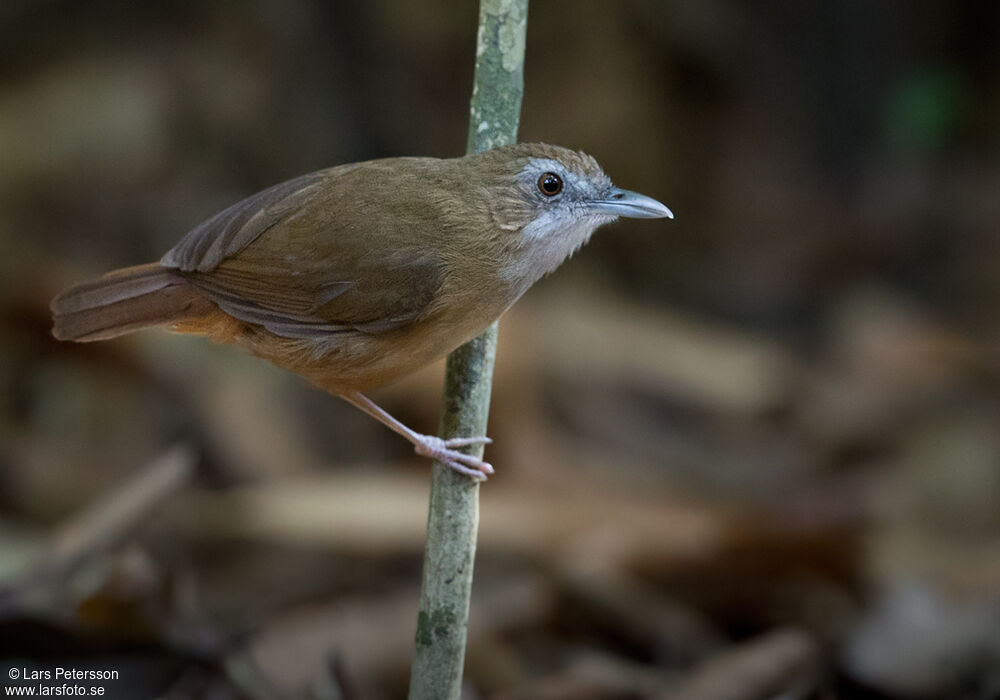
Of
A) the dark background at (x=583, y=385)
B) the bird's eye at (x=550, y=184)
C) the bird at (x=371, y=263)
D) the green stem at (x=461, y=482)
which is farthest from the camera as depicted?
the dark background at (x=583, y=385)

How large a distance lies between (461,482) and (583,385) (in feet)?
13.3

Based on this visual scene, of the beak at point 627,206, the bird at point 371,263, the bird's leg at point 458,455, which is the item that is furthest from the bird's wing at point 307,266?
the beak at point 627,206

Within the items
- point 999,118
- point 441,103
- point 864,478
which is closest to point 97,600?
point 864,478

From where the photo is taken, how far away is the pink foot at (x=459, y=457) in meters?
3.01

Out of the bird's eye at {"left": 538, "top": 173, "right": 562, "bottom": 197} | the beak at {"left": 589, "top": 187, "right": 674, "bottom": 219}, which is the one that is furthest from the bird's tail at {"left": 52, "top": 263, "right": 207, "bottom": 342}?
the beak at {"left": 589, "top": 187, "right": 674, "bottom": 219}

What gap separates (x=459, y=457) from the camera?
3027 millimetres

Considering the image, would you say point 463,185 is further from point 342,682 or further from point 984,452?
point 984,452

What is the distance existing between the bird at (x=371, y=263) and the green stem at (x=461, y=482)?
12cm

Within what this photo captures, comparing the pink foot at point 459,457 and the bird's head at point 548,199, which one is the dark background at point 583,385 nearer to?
the pink foot at point 459,457

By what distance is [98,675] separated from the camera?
11.0ft

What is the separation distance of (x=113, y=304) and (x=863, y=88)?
646cm

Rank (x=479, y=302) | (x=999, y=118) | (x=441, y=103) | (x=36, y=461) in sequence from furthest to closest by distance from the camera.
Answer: (x=999, y=118) < (x=441, y=103) < (x=36, y=461) < (x=479, y=302)

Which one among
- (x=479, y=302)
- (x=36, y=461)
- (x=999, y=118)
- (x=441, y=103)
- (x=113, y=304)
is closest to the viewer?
(x=479, y=302)

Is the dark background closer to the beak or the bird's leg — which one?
the bird's leg
